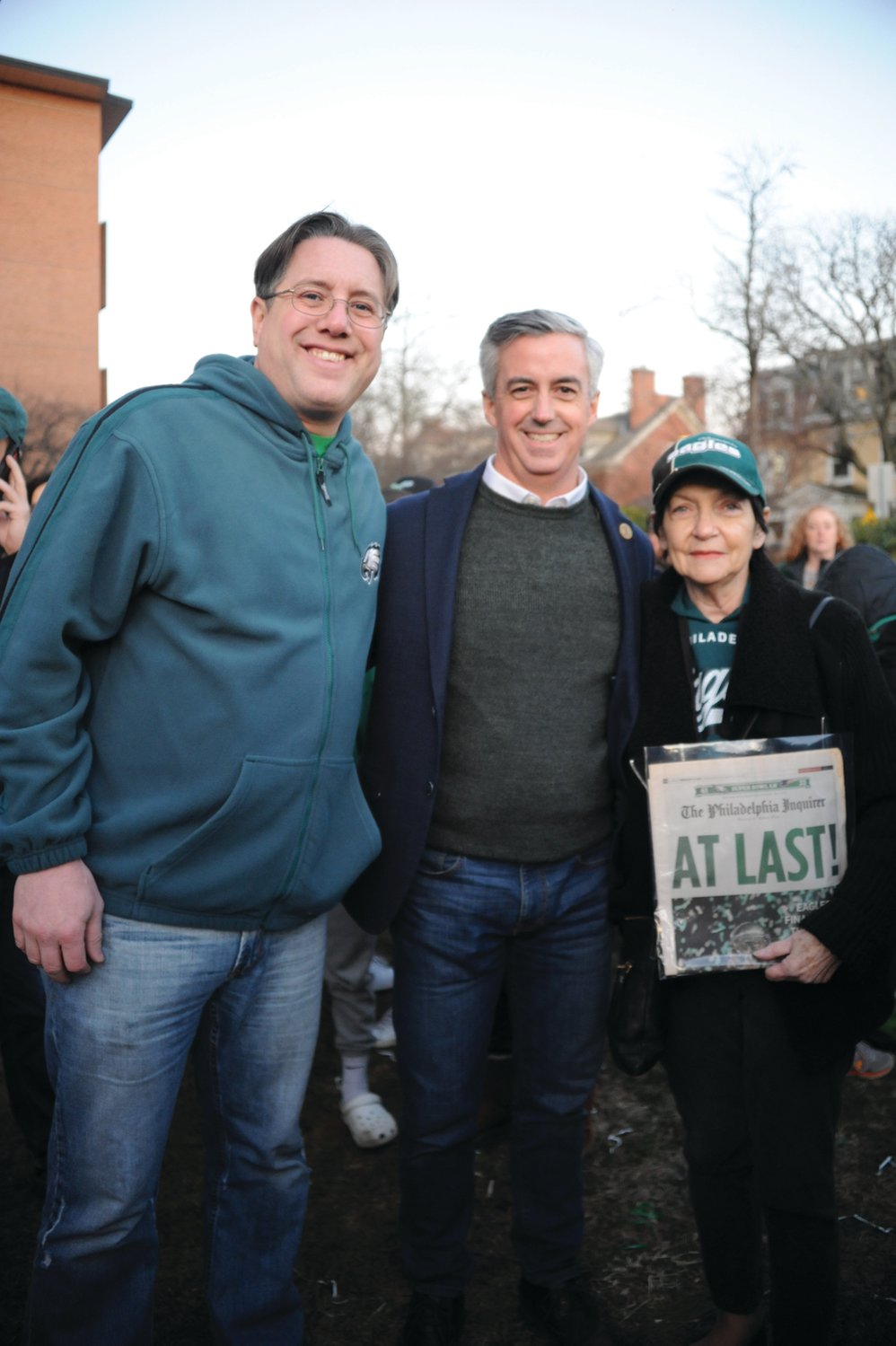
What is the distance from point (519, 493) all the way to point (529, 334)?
1.44 ft

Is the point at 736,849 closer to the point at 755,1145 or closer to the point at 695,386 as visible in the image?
the point at 755,1145

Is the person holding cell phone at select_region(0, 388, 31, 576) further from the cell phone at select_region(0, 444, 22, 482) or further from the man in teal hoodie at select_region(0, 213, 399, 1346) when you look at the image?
the man in teal hoodie at select_region(0, 213, 399, 1346)

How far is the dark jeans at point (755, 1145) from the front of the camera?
230cm

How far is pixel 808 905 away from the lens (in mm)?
2381

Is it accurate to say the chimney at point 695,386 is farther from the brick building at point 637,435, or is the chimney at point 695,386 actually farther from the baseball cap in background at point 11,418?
the baseball cap in background at point 11,418

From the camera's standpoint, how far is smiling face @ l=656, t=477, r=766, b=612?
247 centimetres

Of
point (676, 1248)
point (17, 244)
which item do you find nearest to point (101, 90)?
point (17, 244)

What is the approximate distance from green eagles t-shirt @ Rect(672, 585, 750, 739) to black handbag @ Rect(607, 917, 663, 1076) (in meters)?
0.57

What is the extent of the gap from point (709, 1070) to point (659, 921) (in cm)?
39

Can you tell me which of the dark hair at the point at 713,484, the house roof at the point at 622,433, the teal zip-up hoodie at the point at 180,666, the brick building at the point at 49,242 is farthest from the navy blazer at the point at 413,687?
the house roof at the point at 622,433

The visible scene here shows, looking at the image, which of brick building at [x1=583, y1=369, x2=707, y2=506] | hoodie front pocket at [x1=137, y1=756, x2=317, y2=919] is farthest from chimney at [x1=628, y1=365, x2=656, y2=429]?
hoodie front pocket at [x1=137, y1=756, x2=317, y2=919]

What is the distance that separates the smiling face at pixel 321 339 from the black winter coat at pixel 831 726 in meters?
1.06

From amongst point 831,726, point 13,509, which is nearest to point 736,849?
point 831,726

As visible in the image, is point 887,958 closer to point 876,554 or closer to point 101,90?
point 876,554
